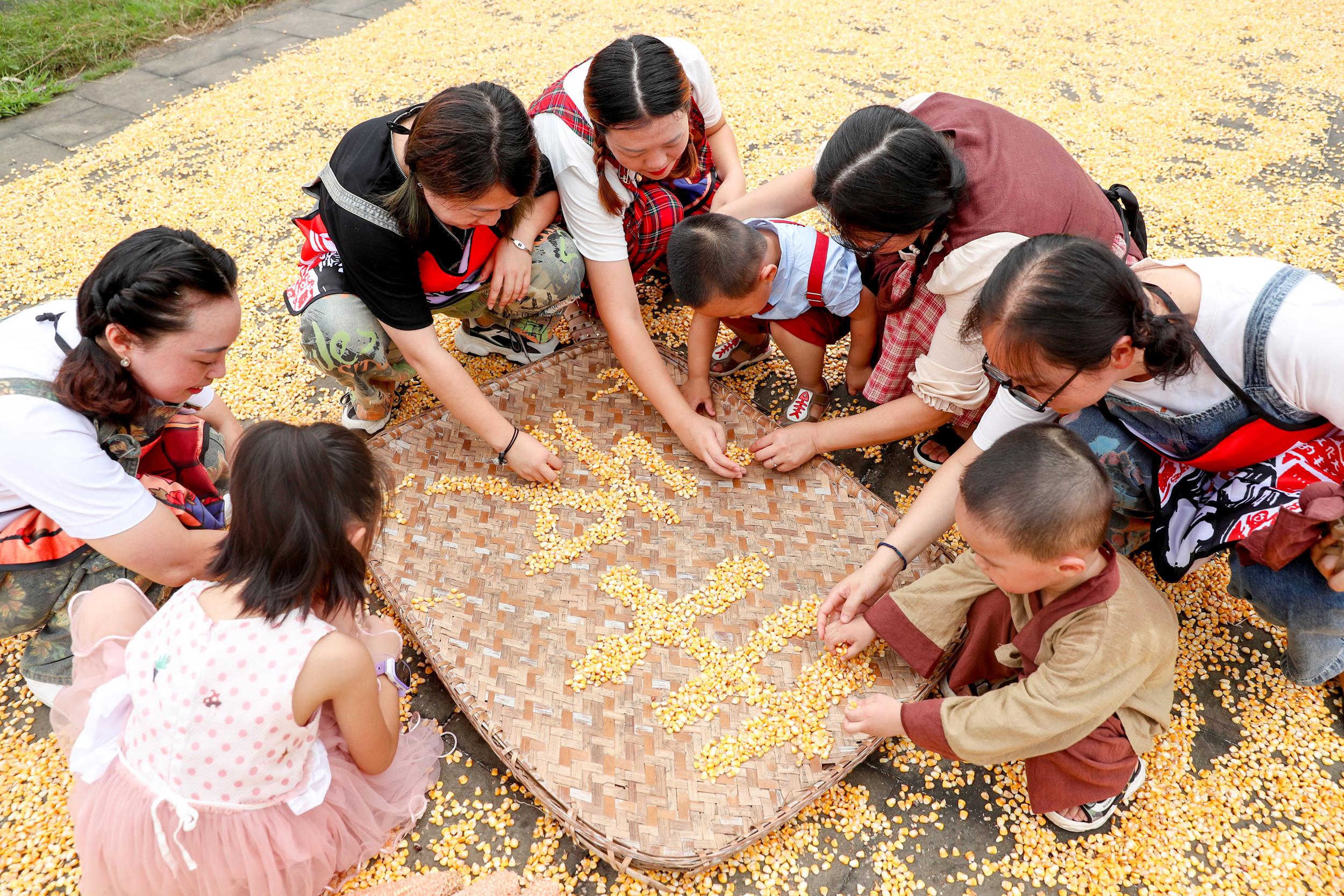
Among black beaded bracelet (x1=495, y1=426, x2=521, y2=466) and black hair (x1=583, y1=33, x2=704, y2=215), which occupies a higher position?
black hair (x1=583, y1=33, x2=704, y2=215)

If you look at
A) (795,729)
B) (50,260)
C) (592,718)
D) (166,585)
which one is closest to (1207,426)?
(795,729)

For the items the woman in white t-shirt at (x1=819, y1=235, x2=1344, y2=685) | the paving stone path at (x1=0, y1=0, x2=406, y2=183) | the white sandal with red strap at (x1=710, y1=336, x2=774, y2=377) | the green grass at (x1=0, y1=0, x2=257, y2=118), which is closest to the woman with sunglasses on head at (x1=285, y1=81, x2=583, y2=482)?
the white sandal with red strap at (x1=710, y1=336, x2=774, y2=377)

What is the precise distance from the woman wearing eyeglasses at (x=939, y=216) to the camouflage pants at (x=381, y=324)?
994 mm

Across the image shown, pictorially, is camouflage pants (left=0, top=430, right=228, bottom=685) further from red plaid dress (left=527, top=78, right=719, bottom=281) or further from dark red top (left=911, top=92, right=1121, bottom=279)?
dark red top (left=911, top=92, right=1121, bottom=279)

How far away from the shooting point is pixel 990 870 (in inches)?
75.5

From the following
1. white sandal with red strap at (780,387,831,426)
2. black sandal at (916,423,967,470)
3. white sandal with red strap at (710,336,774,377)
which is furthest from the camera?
white sandal with red strap at (710,336,774,377)

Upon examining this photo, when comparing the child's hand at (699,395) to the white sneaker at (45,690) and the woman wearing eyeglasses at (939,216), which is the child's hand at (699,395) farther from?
the white sneaker at (45,690)

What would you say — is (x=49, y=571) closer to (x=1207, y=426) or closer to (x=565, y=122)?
(x=565, y=122)

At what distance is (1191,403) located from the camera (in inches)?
78.4

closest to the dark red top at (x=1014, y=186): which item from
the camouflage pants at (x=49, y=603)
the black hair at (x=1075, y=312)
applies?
the black hair at (x=1075, y=312)

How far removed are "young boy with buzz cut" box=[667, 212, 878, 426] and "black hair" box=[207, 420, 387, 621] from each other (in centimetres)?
119

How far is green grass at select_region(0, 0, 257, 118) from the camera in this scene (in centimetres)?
554

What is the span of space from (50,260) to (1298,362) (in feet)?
16.1

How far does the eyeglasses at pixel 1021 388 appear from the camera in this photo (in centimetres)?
183
